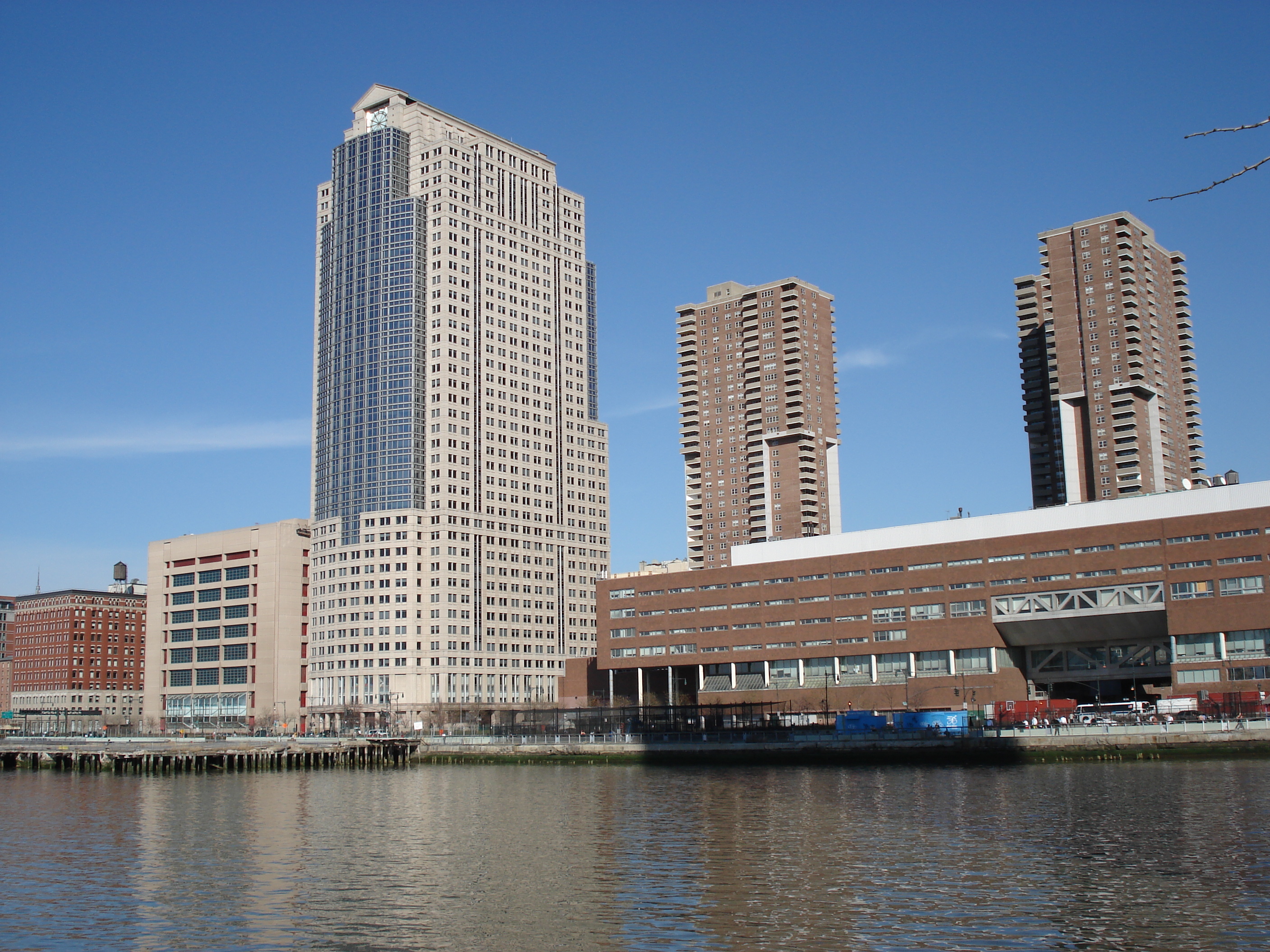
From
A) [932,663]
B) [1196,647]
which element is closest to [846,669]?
[932,663]

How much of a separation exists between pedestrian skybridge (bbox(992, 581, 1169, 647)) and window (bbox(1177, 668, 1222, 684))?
7.01 meters

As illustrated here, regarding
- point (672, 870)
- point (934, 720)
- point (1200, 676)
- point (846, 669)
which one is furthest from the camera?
point (846, 669)

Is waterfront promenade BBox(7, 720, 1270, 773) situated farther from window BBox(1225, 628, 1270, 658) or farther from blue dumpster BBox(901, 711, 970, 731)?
window BBox(1225, 628, 1270, 658)

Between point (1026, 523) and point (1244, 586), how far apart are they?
2697cm

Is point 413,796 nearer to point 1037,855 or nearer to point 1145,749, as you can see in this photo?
point 1037,855

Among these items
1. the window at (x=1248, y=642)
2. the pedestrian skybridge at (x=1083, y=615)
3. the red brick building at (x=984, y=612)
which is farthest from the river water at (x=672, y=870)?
the pedestrian skybridge at (x=1083, y=615)

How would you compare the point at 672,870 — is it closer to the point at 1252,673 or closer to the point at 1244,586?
the point at 1252,673

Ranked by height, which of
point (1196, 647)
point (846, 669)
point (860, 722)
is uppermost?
point (1196, 647)

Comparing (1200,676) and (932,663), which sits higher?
(932,663)

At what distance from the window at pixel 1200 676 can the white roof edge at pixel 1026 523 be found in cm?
1787

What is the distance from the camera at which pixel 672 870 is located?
50.2 metres

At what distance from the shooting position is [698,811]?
74.7 m

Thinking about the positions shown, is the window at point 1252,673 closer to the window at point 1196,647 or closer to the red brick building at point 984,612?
the red brick building at point 984,612

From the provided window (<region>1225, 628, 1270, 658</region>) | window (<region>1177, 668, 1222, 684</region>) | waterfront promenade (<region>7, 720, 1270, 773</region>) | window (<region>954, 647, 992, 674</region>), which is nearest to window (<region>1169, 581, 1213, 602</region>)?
window (<region>1225, 628, 1270, 658</region>)
